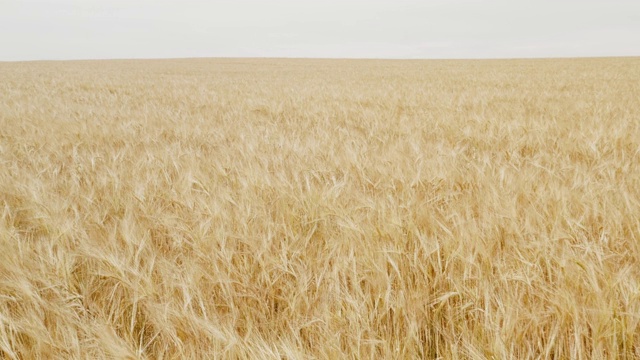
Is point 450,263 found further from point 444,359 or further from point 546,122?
point 546,122

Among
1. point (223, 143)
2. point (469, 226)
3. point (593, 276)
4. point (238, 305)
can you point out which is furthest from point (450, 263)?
point (223, 143)

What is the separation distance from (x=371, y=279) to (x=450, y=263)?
0.87 feet

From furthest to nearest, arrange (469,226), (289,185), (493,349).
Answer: (289,185), (469,226), (493,349)

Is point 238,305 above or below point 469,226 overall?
below

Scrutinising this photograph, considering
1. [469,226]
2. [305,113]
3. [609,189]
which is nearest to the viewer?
[469,226]

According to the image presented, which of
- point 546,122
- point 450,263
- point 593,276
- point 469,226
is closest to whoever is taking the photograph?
point 593,276

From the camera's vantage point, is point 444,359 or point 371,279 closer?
Result: point 444,359

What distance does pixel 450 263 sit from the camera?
3.86 feet

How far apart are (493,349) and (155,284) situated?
33.4 inches

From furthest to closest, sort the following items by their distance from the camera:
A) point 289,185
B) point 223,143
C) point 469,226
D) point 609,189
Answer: point 223,143 → point 289,185 → point 609,189 → point 469,226

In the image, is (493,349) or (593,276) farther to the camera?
(593,276)

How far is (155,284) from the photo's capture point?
1.10 m

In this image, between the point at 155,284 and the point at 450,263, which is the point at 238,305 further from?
the point at 450,263

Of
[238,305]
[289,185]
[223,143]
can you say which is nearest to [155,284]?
[238,305]
